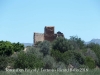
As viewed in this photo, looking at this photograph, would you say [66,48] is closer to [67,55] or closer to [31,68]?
[67,55]

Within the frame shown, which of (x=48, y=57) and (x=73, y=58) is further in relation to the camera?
(x=73, y=58)

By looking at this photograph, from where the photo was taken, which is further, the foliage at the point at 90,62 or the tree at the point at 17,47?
the tree at the point at 17,47

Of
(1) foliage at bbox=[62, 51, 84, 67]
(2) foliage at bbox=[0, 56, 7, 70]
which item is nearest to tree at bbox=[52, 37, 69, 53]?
(1) foliage at bbox=[62, 51, 84, 67]

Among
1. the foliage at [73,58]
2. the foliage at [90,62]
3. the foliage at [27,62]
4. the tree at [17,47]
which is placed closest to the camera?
the foliage at [27,62]

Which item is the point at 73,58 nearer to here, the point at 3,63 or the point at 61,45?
the point at 61,45

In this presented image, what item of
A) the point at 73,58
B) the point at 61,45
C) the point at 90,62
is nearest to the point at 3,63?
the point at 73,58

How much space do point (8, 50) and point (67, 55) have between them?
10196mm

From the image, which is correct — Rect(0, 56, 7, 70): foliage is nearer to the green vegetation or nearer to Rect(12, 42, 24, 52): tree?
the green vegetation

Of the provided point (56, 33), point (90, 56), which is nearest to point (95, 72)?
point (90, 56)

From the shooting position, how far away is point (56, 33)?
239 ft

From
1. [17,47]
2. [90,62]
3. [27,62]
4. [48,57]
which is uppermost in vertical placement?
[17,47]

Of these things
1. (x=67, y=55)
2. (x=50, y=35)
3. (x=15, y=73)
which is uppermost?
(x=50, y=35)

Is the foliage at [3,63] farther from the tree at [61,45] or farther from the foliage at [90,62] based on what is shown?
the tree at [61,45]

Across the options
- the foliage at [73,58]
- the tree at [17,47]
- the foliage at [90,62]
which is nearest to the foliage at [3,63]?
the foliage at [73,58]
